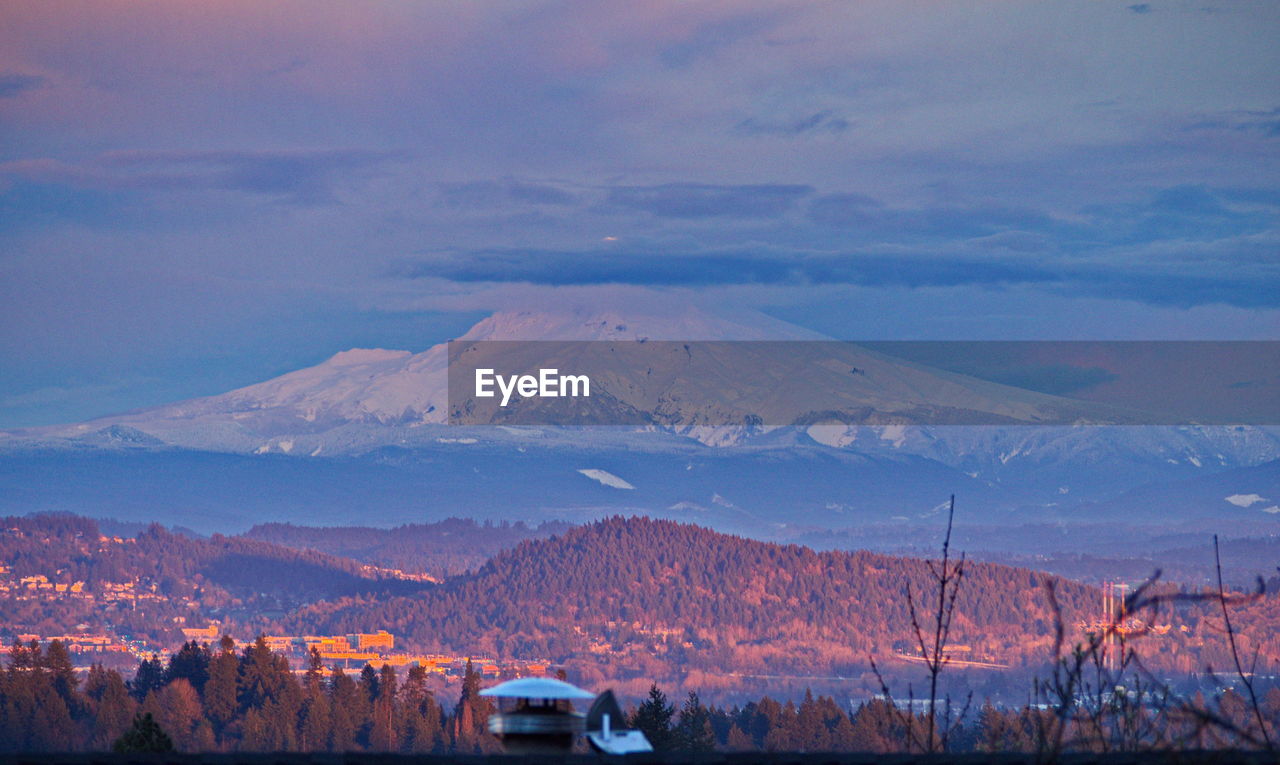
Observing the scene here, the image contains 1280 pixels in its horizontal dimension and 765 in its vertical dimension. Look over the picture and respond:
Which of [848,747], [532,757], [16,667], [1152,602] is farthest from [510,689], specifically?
[16,667]

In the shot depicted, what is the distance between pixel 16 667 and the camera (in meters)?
186

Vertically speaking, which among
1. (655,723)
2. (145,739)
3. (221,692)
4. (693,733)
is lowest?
(693,733)

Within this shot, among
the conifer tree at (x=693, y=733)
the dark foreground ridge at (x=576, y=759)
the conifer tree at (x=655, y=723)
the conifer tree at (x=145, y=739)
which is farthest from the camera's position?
the conifer tree at (x=693, y=733)

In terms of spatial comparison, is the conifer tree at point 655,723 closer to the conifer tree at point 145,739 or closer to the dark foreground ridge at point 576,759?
the conifer tree at point 145,739

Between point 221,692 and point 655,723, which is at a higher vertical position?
point 655,723

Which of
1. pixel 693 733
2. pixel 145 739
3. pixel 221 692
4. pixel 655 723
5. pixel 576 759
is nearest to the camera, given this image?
pixel 576 759

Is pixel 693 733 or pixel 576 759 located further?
pixel 693 733

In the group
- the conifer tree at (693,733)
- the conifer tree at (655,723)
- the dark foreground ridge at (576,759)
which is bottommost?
the conifer tree at (693,733)

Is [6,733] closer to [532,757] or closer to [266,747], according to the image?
[266,747]

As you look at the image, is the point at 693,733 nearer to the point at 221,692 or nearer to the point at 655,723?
the point at 655,723

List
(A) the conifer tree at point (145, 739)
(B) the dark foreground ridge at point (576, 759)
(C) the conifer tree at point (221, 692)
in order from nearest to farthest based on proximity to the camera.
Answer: (B) the dark foreground ridge at point (576, 759)
(A) the conifer tree at point (145, 739)
(C) the conifer tree at point (221, 692)

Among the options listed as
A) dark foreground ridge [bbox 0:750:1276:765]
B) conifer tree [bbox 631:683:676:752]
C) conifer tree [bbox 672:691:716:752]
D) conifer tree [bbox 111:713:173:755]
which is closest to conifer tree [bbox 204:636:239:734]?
conifer tree [bbox 672:691:716:752]

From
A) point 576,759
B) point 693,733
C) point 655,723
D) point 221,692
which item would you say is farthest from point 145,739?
point 221,692

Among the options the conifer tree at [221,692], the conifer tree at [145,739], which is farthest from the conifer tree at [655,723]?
the conifer tree at [221,692]
